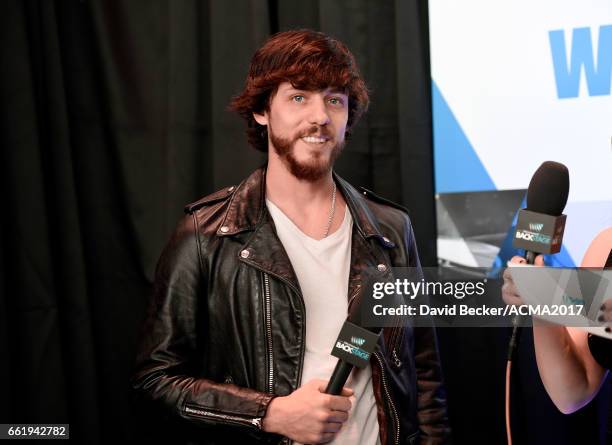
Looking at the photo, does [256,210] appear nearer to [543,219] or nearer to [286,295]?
[286,295]

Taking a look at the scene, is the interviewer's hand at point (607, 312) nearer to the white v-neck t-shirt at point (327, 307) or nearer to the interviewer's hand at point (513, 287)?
the interviewer's hand at point (513, 287)

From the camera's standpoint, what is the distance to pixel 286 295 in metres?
1.78

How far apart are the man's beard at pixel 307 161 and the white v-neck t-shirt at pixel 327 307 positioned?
0.43 feet

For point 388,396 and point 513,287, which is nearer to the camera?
point 513,287

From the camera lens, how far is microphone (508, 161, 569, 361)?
1.38 meters

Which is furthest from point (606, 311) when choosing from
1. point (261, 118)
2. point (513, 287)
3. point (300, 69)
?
point (261, 118)

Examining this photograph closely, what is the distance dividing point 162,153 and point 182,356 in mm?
1023

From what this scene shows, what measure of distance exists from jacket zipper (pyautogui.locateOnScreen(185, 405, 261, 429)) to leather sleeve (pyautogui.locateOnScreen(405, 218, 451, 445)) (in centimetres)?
53

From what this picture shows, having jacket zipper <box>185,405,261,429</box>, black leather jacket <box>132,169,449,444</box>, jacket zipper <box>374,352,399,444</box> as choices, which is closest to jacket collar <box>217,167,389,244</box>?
black leather jacket <box>132,169,449,444</box>

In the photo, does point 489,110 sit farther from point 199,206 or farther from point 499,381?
point 199,206

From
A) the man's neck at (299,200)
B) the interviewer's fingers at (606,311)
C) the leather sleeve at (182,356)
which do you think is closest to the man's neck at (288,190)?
the man's neck at (299,200)

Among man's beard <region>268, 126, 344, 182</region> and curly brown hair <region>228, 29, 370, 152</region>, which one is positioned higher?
curly brown hair <region>228, 29, 370, 152</region>

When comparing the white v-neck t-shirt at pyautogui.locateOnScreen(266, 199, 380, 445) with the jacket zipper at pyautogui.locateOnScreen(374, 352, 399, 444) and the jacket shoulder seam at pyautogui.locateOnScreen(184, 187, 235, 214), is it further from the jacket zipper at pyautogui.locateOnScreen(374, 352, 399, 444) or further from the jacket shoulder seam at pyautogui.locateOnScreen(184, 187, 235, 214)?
the jacket shoulder seam at pyautogui.locateOnScreen(184, 187, 235, 214)

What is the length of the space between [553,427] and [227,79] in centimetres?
177
